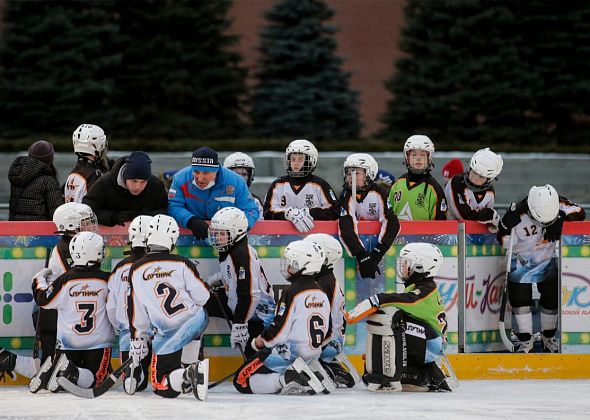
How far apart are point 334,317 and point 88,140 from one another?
2.74 meters

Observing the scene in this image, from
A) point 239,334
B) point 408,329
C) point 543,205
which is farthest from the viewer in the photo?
point 543,205

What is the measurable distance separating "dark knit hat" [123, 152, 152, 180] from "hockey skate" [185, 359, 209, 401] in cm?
170

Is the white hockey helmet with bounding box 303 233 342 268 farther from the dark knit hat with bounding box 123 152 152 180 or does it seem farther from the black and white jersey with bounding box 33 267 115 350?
the black and white jersey with bounding box 33 267 115 350

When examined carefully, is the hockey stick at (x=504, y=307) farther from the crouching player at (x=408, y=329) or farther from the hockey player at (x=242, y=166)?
the hockey player at (x=242, y=166)

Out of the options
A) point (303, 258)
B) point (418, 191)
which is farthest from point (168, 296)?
point (418, 191)

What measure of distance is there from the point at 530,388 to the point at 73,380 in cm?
355

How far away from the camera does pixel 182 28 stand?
24.8 m

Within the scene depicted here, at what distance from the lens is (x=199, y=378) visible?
8.66 metres

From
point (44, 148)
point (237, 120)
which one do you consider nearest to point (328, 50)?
point (237, 120)

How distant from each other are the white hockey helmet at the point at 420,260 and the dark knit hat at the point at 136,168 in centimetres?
210

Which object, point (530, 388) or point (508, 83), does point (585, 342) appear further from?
point (508, 83)

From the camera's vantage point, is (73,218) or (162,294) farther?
(73,218)

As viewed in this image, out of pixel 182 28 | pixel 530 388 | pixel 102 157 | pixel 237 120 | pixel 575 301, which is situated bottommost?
pixel 530 388

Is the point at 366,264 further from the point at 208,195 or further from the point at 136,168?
the point at 136,168
